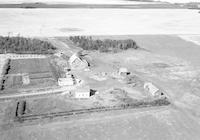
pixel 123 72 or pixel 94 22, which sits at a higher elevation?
pixel 94 22

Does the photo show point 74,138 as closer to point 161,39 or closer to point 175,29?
point 161,39

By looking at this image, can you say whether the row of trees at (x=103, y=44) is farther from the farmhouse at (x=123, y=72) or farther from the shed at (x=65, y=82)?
the shed at (x=65, y=82)

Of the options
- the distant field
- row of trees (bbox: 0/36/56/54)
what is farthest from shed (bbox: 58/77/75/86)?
row of trees (bbox: 0/36/56/54)

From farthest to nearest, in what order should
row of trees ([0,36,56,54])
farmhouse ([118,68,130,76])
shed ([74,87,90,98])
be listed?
1. row of trees ([0,36,56,54])
2. farmhouse ([118,68,130,76])
3. shed ([74,87,90,98])

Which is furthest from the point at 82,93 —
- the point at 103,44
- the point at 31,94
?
the point at 103,44

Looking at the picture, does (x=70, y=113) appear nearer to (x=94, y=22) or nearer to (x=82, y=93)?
(x=82, y=93)

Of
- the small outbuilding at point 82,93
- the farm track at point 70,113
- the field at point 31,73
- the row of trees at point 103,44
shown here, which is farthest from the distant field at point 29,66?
the farm track at point 70,113

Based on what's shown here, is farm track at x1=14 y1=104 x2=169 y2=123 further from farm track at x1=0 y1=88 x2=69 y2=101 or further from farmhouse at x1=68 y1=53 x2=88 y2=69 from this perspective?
farmhouse at x1=68 y1=53 x2=88 y2=69

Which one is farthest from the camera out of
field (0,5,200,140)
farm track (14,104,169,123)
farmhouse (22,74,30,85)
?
farmhouse (22,74,30,85)
